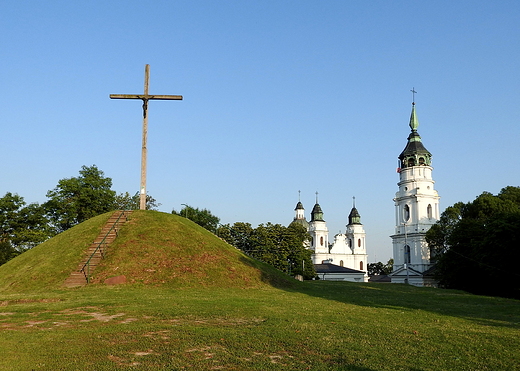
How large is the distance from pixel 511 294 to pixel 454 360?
117ft

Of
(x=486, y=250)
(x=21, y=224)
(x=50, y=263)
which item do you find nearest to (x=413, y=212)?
A: (x=486, y=250)

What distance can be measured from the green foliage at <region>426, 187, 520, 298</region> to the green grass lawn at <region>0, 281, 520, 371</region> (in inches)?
873

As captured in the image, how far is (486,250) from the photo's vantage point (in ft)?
140

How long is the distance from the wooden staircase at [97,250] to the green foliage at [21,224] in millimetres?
29410

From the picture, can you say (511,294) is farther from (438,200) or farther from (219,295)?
(438,200)

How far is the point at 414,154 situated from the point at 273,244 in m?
37.0

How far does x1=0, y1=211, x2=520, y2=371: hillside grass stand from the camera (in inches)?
375

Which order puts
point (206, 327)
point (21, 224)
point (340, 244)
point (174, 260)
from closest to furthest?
point (206, 327) → point (174, 260) → point (21, 224) → point (340, 244)

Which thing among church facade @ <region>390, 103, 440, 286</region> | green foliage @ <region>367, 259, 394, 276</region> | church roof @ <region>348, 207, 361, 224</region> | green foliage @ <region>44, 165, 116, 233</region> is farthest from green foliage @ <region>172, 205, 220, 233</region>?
green foliage @ <region>367, 259, 394, 276</region>

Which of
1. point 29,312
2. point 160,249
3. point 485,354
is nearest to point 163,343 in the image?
point 485,354

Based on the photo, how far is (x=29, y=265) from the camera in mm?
29516

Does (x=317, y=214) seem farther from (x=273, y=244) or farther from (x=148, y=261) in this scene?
(x=148, y=261)

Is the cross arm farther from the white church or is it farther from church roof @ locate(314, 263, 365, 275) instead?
the white church

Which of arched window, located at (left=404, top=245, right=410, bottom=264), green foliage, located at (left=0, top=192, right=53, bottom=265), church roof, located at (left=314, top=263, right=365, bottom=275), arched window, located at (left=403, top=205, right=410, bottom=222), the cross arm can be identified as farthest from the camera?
church roof, located at (left=314, top=263, right=365, bottom=275)
